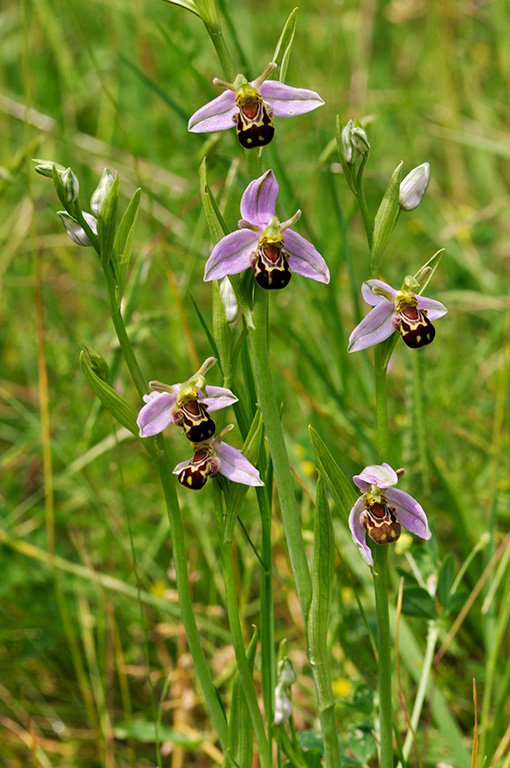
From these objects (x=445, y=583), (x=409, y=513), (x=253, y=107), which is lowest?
(x=445, y=583)

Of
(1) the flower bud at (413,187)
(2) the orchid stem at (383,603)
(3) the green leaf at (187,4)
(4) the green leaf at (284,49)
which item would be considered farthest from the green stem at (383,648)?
(3) the green leaf at (187,4)

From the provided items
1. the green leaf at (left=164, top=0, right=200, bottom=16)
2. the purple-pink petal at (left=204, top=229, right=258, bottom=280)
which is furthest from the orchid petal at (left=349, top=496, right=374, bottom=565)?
the green leaf at (left=164, top=0, right=200, bottom=16)

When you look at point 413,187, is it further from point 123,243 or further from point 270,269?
point 123,243

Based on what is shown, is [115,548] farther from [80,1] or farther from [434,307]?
[80,1]

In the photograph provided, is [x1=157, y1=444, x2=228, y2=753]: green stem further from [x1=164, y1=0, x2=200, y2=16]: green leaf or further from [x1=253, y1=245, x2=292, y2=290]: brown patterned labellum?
[x1=164, y1=0, x2=200, y2=16]: green leaf

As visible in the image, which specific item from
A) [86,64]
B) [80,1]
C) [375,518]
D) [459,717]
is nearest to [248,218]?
[375,518]

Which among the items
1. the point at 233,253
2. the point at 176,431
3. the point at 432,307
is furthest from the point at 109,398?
the point at 176,431
